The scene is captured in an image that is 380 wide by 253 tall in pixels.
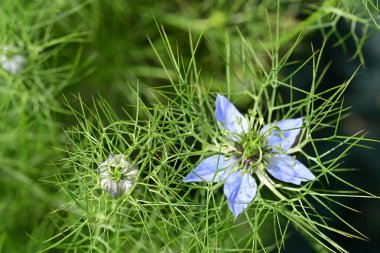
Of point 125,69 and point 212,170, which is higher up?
point 212,170

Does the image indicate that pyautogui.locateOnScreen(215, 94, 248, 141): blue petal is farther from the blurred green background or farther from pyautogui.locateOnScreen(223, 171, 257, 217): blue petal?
the blurred green background

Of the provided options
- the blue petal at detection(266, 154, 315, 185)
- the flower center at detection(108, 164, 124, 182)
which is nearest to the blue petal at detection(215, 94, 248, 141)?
the blue petal at detection(266, 154, 315, 185)

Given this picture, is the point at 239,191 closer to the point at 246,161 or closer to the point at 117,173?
the point at 246,161

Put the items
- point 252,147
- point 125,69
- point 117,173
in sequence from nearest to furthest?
point 117,173 → point 252,147 → point 125,69

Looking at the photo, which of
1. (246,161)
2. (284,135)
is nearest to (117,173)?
(246,161)

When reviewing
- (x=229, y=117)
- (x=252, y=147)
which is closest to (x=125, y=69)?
(x=229, y=117)

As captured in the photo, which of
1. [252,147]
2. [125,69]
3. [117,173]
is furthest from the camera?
[125,69]

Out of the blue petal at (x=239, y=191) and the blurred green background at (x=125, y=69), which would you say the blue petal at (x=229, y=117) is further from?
the blurred green background at (x=125, y=69)

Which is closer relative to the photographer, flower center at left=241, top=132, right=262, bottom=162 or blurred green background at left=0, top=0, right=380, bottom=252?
flower center at left=241, top=132, right=262, bottom=162

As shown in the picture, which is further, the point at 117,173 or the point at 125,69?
the point at 125,69
